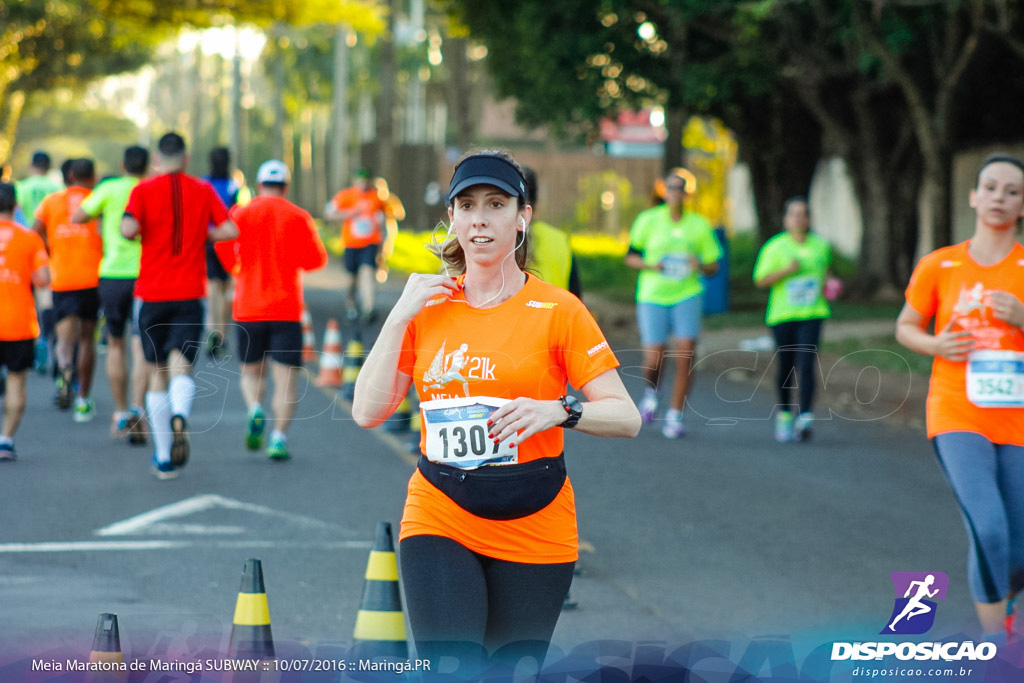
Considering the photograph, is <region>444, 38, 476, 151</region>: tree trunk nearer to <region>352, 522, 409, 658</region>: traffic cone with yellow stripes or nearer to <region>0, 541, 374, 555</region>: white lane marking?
<region>0, 541, 374, 555</region>: white lane marking

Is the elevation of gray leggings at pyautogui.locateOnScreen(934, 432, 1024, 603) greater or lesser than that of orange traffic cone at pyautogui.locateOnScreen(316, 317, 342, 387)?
greater

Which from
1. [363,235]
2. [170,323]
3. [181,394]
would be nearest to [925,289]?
[181,394]

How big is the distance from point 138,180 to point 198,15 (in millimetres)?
25918

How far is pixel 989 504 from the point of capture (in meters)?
5.35

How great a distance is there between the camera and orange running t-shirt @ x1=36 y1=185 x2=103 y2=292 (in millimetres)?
11180

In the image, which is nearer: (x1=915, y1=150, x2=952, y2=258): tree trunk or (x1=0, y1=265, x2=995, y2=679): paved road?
(x1=0, y1=265, x2=995, y2=679): paved road

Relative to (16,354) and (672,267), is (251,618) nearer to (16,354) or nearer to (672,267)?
(16,354)

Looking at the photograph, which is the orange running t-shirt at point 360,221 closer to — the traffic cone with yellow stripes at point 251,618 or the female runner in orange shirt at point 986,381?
the female runner in orange shirt at point 986,381

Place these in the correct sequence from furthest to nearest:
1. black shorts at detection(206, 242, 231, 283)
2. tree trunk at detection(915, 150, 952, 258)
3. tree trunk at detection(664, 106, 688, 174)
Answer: tree trunk at detection(664, 106, 688, 174)
tree trunk at detection(915, 150, 952, 258)
black shorts at detection(206, 242, 231, 283)

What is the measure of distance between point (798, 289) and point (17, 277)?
5.95m

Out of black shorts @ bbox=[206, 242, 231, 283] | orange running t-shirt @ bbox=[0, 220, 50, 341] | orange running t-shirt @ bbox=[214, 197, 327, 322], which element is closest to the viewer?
orange running t-shirt @ bbox=[0, 220, 50, 341]

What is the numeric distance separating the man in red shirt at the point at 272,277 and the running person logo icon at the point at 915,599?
181 inches

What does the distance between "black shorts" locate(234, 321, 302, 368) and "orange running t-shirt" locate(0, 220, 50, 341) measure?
1.44 metres

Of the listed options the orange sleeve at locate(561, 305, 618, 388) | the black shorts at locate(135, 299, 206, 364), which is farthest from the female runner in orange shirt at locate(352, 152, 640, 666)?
the black shorts at locate(135, 299, 206, 364)
